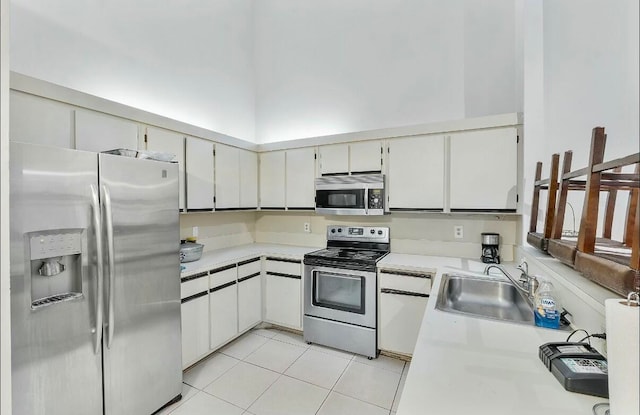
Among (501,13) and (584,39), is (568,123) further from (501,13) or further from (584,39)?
(501,13)

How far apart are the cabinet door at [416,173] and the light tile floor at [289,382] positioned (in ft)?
4.87

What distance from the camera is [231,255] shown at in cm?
299

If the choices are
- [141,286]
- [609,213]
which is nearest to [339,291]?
[141,286]

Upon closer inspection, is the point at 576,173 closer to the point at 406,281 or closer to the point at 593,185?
the point at 593,185

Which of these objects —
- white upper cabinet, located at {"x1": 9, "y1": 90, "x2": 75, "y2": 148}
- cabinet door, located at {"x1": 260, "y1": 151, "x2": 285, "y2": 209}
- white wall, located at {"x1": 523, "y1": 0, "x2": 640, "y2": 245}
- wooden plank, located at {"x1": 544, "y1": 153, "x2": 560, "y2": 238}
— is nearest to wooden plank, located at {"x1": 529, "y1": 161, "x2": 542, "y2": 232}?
white wall, located at {"x1": 523, "y1": 0, "x2": 640, "y2": 245}

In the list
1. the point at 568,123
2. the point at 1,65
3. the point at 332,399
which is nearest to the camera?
the point at 1,65

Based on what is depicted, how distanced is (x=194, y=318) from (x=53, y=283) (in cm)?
115

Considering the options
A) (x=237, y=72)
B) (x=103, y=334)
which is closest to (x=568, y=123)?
(x=103, y=334)

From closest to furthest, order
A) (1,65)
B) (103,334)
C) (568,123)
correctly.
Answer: (1,65), (103,334), (568,123)

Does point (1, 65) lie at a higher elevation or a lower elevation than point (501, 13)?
lower

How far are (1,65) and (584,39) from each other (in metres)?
2.67

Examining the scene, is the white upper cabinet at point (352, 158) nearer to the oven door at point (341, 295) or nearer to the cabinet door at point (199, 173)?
the oven door at point (341, 295)

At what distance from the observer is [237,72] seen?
3820 mm

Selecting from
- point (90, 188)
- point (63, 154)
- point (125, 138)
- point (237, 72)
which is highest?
point (237, 72)
